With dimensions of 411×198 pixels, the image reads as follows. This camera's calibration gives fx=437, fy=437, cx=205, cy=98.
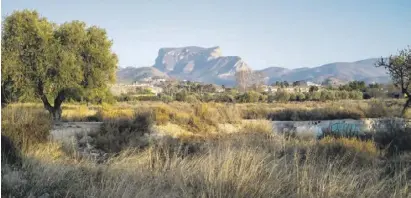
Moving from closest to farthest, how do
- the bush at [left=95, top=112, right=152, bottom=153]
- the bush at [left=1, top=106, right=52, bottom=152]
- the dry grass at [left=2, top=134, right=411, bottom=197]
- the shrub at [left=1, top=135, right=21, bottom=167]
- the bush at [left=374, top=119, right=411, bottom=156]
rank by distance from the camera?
the dry grass at [left=2, top=134, right=411, bottom=197]
the shrub at [left=1, top=135, right=21, bottom=167]
the bush at [left=1, top=106, right=52, bottom=152]
the bush at [left=374, top=119, right=411, bottom=156]
the bush at [left=95, top=112, right=152, bottom=153]

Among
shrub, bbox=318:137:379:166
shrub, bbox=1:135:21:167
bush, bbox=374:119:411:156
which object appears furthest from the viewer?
bush, bbox=374:119:411:156

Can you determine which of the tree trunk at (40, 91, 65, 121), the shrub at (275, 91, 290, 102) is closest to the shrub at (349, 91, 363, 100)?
the shrub at (275, 91, 290, 102)

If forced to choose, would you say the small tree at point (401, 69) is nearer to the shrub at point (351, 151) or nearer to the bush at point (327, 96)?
Answer: the shrub at point (351, 151)

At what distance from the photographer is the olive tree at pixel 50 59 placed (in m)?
25.3

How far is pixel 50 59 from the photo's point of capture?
25828 millimetres

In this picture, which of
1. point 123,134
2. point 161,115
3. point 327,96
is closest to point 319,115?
point 161,115

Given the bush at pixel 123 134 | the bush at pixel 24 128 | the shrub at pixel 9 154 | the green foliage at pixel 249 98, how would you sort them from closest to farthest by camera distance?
1. the shrub at pixel 9 154
2. the bush at pixel 24 128
3. the bush at pixel 123 134
4. the green foliage at pixel 249 98

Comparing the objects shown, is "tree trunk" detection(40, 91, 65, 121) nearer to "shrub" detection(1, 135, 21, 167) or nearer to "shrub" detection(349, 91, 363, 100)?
"shrub" detection(1, 135, 21, 167)

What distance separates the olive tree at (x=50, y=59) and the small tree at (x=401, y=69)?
2068cm

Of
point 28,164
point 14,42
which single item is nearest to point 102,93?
point 14,42

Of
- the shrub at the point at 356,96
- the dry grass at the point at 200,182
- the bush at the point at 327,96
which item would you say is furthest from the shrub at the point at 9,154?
the shrub at the point at 356,96

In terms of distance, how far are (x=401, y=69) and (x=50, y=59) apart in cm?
2435

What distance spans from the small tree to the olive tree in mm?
20675

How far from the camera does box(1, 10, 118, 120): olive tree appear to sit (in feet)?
Result: 83.0
